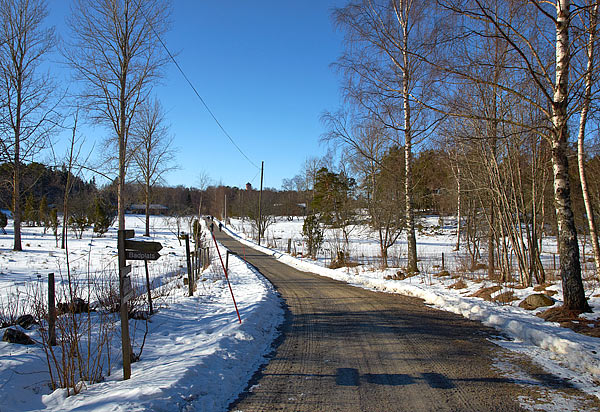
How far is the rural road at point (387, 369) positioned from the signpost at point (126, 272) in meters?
1.52

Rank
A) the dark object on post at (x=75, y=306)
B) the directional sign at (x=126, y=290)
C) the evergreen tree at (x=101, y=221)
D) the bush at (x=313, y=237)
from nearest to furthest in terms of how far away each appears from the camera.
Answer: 1. the directional sign at (x=126, y=290)
2. the dark object on post at (x=75, y=306)
3. the bush at (x=313, y=237)
4. the evergreen tree at (x=101, y=221)

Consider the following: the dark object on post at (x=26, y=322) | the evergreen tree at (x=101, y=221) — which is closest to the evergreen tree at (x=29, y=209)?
the evergreen tree at (x=101, y=221)

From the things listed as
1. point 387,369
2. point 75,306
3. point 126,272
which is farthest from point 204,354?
point 387,369

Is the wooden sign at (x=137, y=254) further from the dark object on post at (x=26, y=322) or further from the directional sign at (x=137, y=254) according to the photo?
the dark object on post at (x=26, y=322)

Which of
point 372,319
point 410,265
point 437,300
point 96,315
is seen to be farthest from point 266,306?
point 410,265

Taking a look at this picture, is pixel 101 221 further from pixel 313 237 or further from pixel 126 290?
pixel 126 290

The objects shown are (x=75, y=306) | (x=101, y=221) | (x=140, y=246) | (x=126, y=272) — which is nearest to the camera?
(x=126, y=272)

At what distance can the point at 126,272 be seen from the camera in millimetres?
4266

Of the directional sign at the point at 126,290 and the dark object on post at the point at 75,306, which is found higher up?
the directional sign at the point at 126,290

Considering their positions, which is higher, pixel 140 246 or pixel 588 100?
pixel 588 100

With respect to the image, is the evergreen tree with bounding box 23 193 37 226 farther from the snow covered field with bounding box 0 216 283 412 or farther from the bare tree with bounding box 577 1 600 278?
the bare tree with bounding box 577 1 600 278

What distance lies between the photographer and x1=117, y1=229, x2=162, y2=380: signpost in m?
4.22

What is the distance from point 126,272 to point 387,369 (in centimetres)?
349

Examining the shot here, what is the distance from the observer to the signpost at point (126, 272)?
166 inches
